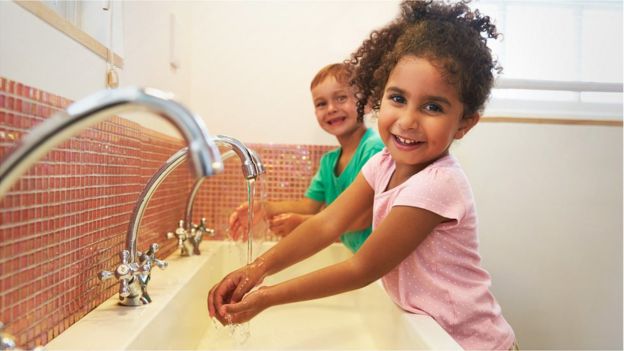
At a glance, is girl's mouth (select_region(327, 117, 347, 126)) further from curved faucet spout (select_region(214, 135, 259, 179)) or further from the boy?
curved faucet spout (select_region(214, 135, 259, 179))

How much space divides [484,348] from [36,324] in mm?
698

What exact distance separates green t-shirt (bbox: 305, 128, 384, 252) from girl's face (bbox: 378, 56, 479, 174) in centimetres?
41

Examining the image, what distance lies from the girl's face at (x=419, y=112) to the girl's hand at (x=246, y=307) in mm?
→ 372

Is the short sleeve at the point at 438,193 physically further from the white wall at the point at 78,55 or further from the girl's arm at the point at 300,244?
the white wall at the point at 78,55

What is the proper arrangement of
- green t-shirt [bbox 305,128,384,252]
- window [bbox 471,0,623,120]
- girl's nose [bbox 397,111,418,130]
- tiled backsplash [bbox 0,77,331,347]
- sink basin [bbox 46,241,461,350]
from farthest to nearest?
window [bbox 471,0,623,120] → green t-shirt [bbox 305,128,384,252] → girl's nose [bbox 397,111,418,130] → sink basin [bbox 46,241,461,350] → tiled backsplash [bbox 0,77,331,347]

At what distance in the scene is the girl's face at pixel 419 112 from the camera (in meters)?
0.84

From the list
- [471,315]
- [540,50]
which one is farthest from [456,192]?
[540,50]

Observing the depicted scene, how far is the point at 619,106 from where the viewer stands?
5.21 ft

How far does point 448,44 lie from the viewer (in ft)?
2.82

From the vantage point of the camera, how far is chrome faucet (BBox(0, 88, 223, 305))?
10.3 inches

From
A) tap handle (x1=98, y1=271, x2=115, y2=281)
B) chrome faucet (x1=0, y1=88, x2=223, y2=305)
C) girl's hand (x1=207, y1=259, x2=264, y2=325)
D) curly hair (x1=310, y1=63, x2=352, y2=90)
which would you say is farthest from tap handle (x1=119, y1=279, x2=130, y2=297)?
curly hair (x1=310, y1=63, x2=352, y2=90)

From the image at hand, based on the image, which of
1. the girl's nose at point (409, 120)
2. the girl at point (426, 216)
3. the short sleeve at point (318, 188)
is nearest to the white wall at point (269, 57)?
the short sleeve at point (318, 188)

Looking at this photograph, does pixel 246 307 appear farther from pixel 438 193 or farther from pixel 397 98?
pixel 397 98

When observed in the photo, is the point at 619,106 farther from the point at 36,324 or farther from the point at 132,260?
the point at 36,324
